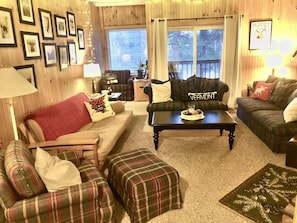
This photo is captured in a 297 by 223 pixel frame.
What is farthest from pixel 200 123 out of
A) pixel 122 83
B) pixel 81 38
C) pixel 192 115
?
pixel 122 83

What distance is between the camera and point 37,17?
3.26 m

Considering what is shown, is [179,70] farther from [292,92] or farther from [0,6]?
[0,6]

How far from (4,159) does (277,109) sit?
13.1 feet

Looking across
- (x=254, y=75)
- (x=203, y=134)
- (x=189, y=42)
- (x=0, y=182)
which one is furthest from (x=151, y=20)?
(x=0, y=182)

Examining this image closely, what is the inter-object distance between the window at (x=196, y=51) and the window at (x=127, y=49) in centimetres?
143

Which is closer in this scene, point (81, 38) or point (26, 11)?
point (26, 11)

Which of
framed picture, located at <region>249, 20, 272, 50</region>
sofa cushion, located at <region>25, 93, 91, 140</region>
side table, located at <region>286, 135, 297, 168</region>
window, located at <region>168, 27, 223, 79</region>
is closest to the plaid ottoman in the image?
sofa cushion, located at <region>25, 93, 91, 140</region>

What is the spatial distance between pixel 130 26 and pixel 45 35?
3.94 m

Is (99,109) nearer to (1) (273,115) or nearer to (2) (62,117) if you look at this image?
(2) (62,117)

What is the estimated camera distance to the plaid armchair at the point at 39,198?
1.67 metres

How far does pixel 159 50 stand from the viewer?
596cm

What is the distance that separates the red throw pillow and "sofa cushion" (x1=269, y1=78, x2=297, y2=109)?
0.28 feet

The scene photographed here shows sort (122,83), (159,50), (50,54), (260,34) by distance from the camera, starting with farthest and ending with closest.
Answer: (122,83)
(159,50)
(260,34)
(50,54)

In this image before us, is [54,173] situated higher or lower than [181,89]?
lower
